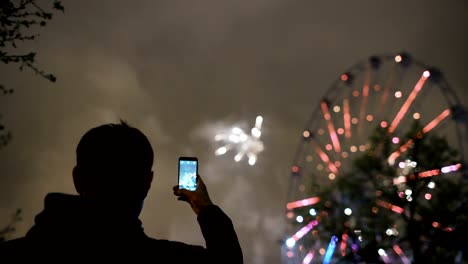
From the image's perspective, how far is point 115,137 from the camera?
163cm

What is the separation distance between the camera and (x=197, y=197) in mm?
1965

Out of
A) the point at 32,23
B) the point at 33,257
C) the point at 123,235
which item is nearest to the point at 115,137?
the point at 123,235

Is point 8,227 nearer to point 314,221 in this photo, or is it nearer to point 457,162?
point 314,221

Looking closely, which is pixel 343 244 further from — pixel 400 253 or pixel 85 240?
pixel 85 240

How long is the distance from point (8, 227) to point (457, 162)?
69.4ft

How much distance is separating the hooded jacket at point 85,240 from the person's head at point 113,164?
91 mm

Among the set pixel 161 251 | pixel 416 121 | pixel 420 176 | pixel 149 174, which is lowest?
pixel 161 251

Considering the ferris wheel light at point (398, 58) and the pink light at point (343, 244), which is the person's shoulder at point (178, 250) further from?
the ferris wheel light at point (398, 58)

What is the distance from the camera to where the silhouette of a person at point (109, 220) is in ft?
4.63

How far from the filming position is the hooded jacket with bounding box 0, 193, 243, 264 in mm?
1407

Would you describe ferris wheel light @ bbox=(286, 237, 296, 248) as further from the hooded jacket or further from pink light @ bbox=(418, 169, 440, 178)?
the hooded jacket

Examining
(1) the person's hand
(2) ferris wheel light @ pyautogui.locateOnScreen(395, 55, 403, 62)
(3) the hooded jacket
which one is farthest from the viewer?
(2) ferris wheel light @ pyautogui.locateOnScreen(395, 55, 403, 62)

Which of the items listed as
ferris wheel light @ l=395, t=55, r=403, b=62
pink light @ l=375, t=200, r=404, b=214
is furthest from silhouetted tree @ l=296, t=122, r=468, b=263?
ferris wheel light @ l=395, t=55, r=403, b=62

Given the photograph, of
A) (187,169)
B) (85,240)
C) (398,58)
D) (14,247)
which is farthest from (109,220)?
(398,58)
